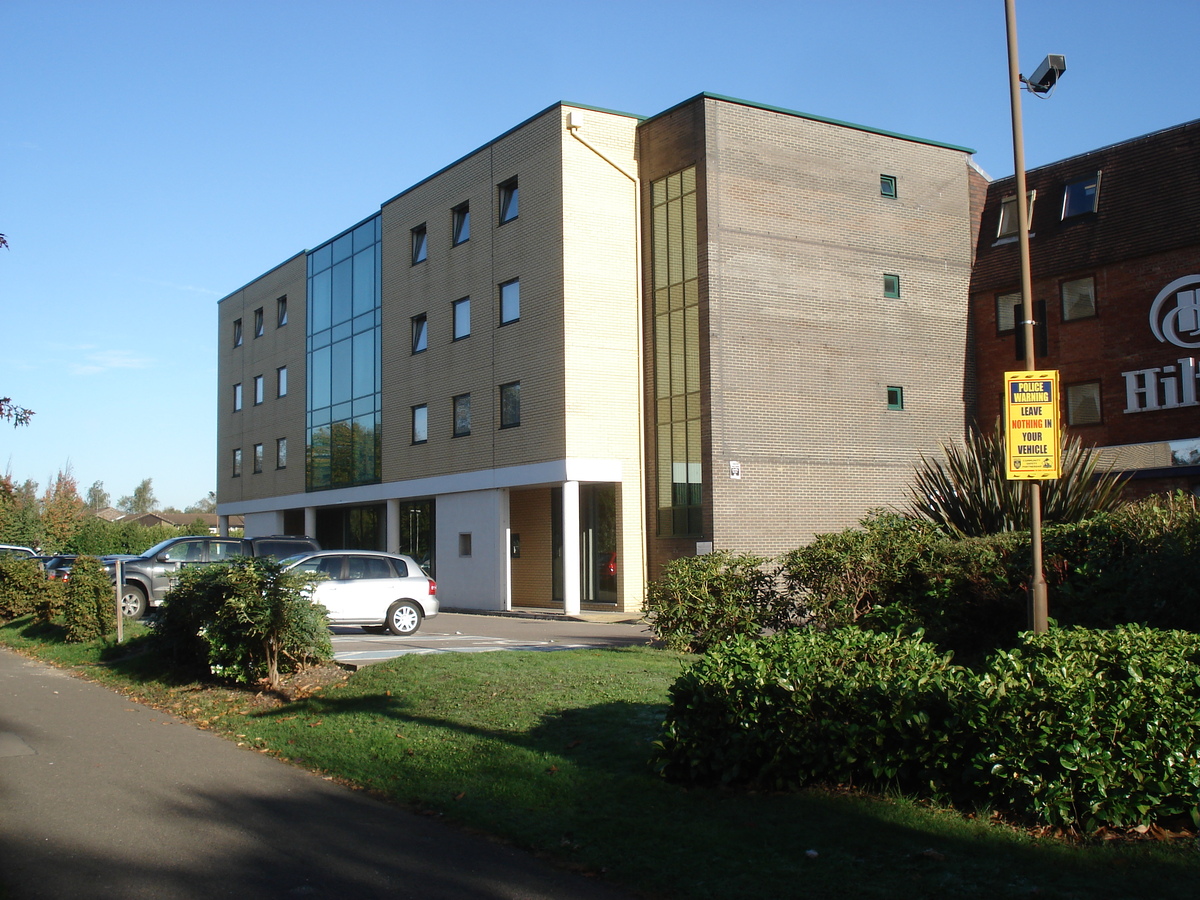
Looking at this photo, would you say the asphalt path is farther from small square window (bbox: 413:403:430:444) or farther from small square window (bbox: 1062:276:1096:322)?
small square window (bbox: 1062:276:1096:322)

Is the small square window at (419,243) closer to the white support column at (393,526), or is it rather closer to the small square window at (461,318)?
the small square window at (461,318)

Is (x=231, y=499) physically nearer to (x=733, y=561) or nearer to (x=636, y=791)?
(x=733, y=561)

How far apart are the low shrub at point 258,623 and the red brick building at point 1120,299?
1938 cm

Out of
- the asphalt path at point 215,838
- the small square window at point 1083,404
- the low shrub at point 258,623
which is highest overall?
the small square window at point 1083,404

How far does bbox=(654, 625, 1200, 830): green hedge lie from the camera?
229 inches

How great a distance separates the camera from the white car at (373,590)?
738 inches

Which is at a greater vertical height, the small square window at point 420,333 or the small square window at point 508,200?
the small square window at point 508,200

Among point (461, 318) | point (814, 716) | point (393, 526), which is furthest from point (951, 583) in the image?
point (393, 526)

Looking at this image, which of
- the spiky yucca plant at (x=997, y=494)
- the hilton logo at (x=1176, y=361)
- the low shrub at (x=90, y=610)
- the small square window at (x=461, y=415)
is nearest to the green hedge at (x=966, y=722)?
the spiky yucca plant at (x=997, y=494)

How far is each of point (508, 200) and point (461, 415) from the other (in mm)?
6017

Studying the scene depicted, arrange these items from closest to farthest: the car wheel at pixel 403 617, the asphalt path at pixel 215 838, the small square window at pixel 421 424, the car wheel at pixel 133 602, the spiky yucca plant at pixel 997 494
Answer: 1. the asphalt path at pixel 215 838
2. the spiky yucca plant at pixel 997 494
3. the car wheel at pixel 403 617
4. the car wheel at pixel 133 602
5. the small square window at pixel 421 424

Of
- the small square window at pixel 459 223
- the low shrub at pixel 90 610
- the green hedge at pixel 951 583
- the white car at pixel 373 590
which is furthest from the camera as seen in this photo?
the small square window at pixel 459 223

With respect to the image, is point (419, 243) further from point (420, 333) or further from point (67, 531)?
point (67, 531)

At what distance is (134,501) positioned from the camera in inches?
6762
